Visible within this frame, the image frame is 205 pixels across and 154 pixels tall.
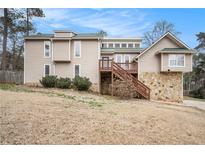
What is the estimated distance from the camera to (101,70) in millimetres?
21891

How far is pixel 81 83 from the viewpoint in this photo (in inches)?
802

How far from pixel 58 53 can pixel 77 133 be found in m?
14.3

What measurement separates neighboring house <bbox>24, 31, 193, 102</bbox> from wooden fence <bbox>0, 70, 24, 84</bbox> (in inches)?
28.0

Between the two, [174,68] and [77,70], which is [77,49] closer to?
[77,70]

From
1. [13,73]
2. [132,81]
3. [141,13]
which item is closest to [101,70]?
[132,81]

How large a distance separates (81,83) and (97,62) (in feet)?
8.54

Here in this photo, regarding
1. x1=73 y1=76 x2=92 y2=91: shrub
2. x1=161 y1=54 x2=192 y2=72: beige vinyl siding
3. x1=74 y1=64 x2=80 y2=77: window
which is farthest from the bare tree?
x1=73 y1=76 x2=92 y2=91: shrub

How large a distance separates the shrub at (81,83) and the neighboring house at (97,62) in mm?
1433

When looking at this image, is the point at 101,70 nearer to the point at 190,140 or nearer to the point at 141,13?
the point at 141,13

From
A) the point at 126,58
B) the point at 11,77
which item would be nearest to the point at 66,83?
the point at 11,77

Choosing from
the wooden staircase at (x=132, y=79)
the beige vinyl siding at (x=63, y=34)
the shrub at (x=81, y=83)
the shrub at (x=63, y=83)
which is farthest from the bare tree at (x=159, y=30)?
the shrub at (x=63, y=83)

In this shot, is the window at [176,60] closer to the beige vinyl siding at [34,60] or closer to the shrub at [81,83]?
the shrub at [81,83]

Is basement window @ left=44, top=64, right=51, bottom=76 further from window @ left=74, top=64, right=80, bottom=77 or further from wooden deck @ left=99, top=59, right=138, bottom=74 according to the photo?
wooden deck @ left=99, top=59, right=138, bottom=74

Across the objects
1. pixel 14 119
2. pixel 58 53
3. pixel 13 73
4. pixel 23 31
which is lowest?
pixel 14 119
